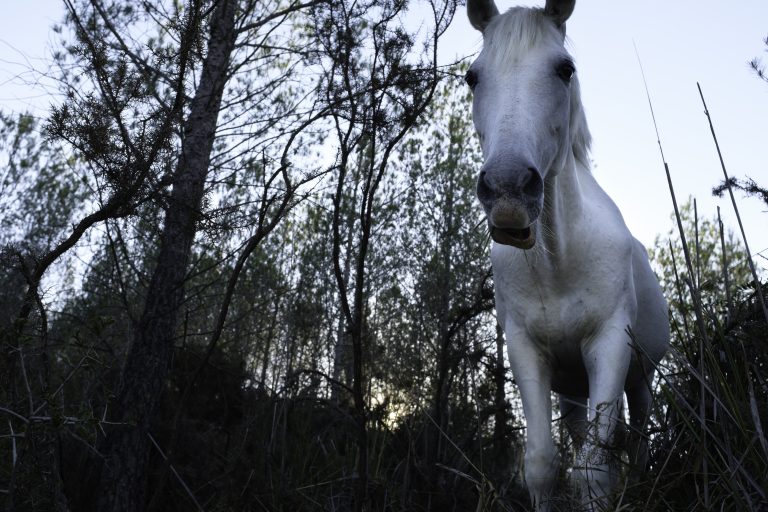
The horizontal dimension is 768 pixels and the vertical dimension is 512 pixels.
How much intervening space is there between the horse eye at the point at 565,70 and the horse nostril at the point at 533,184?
0.67 metres

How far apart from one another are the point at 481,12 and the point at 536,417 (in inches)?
73.2

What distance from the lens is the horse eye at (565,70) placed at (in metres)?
2.62

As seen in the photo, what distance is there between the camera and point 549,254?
9.18ft

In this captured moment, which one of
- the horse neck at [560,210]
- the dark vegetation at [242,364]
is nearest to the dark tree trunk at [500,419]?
the dark vegetation at [242,364]

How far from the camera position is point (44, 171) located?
12266 mm

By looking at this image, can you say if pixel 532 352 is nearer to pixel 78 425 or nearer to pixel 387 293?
pixel 78 425

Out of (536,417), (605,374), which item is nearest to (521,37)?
(605,374)

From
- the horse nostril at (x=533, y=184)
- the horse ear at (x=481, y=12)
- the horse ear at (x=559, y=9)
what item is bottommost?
the horse nostril at (x=533, y=184)

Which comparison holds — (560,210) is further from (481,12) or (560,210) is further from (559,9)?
(481,12)

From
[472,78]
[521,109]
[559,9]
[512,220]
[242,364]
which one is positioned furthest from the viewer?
[242,364]

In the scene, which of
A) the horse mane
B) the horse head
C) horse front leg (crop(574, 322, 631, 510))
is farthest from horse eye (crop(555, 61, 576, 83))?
horse front leg (crop(574, 322, 631, 510))

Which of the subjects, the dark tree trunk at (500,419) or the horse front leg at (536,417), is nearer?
the horse front leg at (536,417)

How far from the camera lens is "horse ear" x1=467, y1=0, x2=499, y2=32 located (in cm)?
302

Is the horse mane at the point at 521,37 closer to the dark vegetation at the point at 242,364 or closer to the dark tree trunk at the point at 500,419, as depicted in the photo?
the dark vegetation at the point at 242,364
